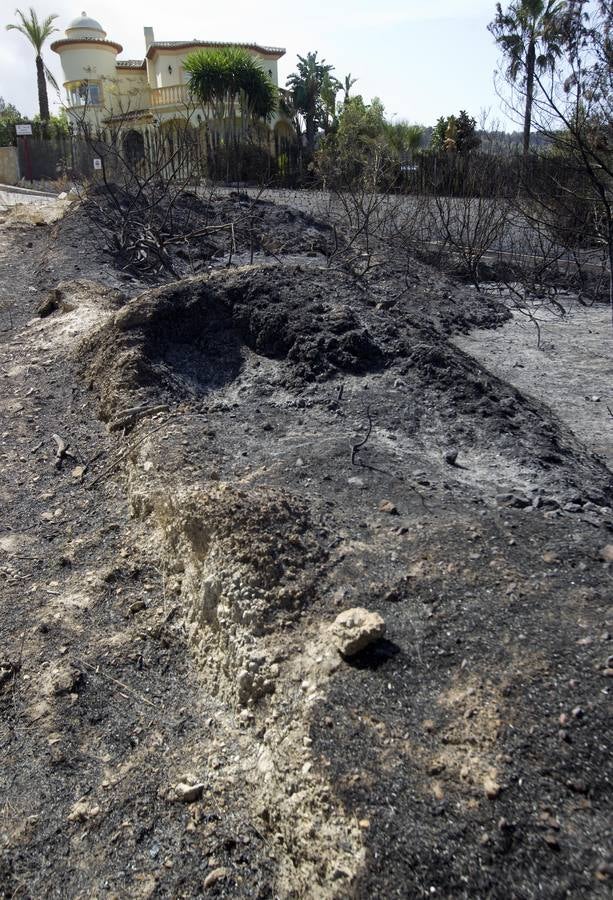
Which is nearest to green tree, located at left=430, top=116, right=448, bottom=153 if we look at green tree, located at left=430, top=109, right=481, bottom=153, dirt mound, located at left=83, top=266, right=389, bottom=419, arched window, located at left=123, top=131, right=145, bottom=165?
green tree, located at left=430, top=109, right=481, bottom=153

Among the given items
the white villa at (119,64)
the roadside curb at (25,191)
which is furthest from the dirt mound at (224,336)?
the white villa at (119,64)

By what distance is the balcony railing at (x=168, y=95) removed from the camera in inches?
1080

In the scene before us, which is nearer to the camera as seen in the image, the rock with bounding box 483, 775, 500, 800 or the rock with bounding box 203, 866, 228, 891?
the rock with bounding box 483, 775, 500, 800

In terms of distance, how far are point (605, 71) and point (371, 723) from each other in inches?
203

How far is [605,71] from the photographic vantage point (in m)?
5.31

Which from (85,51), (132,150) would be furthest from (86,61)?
(132,150)

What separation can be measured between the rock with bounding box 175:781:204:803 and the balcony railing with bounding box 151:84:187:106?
28889 millimetres

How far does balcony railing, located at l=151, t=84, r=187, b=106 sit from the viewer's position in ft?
90.0

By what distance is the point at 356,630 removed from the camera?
241cm

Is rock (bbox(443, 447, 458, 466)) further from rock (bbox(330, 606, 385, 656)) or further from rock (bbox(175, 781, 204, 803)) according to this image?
rock (bbox(175, 781, 204, 803))

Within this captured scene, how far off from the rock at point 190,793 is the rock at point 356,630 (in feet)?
2.13

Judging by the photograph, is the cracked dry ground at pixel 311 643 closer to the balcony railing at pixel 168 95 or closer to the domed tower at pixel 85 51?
the balcony railing at pixel 168 95

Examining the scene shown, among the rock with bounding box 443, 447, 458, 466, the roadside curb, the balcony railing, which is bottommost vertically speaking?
the rock with bounding box 443, 447, 458, 466

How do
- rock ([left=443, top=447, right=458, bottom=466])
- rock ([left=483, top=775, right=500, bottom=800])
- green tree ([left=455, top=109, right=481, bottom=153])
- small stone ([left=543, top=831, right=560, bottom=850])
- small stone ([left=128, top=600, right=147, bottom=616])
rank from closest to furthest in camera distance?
small stone ([left=543, top=831, right=560, bottom=850]) → rock ([left=483, top=775, right=500, bottom=800]) → small stone ([left=128, top=600, right=147, bottom=616]) → rock ([left=443, top=447, right=458, bottom=466]) → green tree ([left=455, top=109, right=481, bottom=153])
